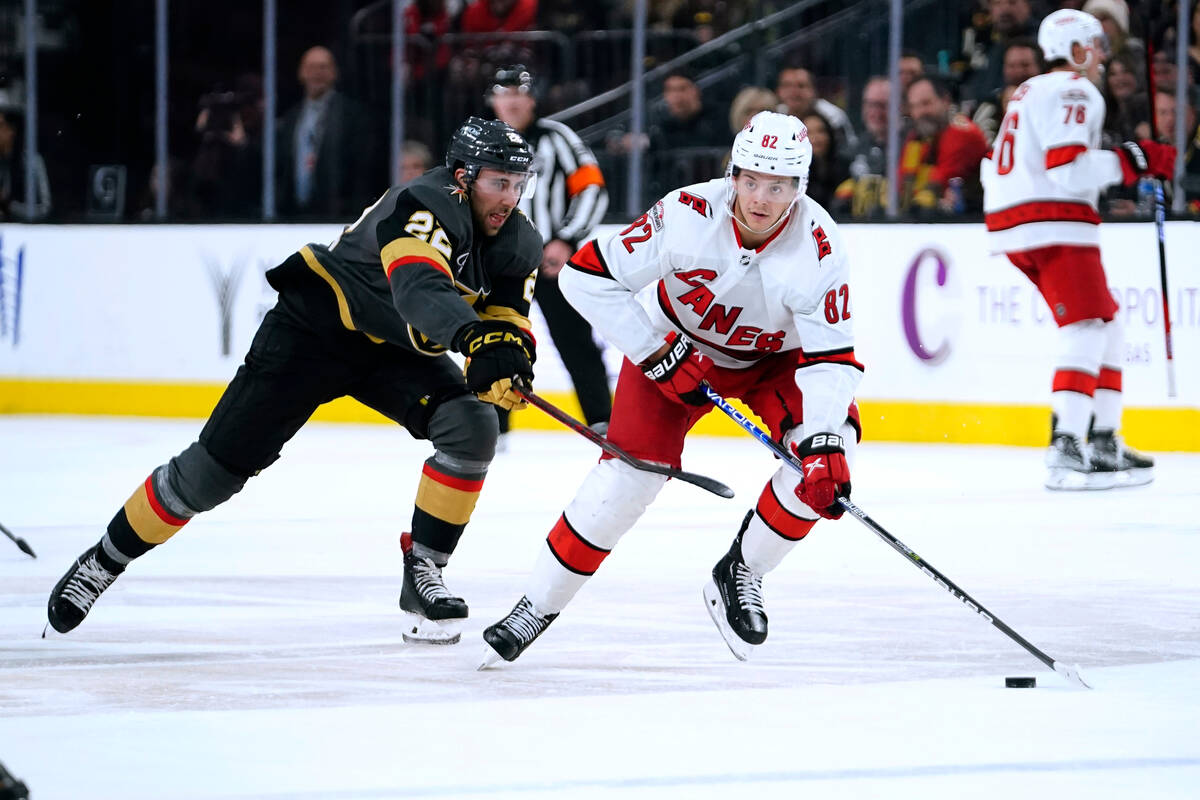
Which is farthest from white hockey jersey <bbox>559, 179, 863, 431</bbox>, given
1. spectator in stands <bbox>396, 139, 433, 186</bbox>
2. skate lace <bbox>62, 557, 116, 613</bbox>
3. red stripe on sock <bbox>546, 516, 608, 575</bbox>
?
spectator in stands <bbox>396, 139, 433, 186</bbox>

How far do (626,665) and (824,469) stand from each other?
526 mm

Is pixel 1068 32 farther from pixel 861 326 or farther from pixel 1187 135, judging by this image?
pixel 861 326

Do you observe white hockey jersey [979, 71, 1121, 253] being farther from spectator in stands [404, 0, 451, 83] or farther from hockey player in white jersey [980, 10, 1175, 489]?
spectator in stands [404, 0, 451, 83]

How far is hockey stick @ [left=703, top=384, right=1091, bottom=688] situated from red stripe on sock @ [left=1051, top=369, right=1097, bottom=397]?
3.01 m

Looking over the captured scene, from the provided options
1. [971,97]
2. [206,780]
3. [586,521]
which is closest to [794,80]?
[971,97]

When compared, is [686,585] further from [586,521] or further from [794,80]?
[794,80]

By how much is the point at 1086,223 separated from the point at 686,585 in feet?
9.26

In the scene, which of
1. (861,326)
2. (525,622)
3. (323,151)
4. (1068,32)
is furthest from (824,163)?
(525,622)

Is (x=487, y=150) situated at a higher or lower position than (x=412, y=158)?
lower

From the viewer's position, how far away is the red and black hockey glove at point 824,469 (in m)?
3.69

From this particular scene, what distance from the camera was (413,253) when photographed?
3885 mm

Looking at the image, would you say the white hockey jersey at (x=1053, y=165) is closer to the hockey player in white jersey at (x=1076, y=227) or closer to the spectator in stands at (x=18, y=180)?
the hockey player in white jersey at (x=1076, y=227)

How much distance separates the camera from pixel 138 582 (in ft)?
16.0

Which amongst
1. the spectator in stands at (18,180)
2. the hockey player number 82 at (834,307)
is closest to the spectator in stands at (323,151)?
the spectator in stands at (18,180)
